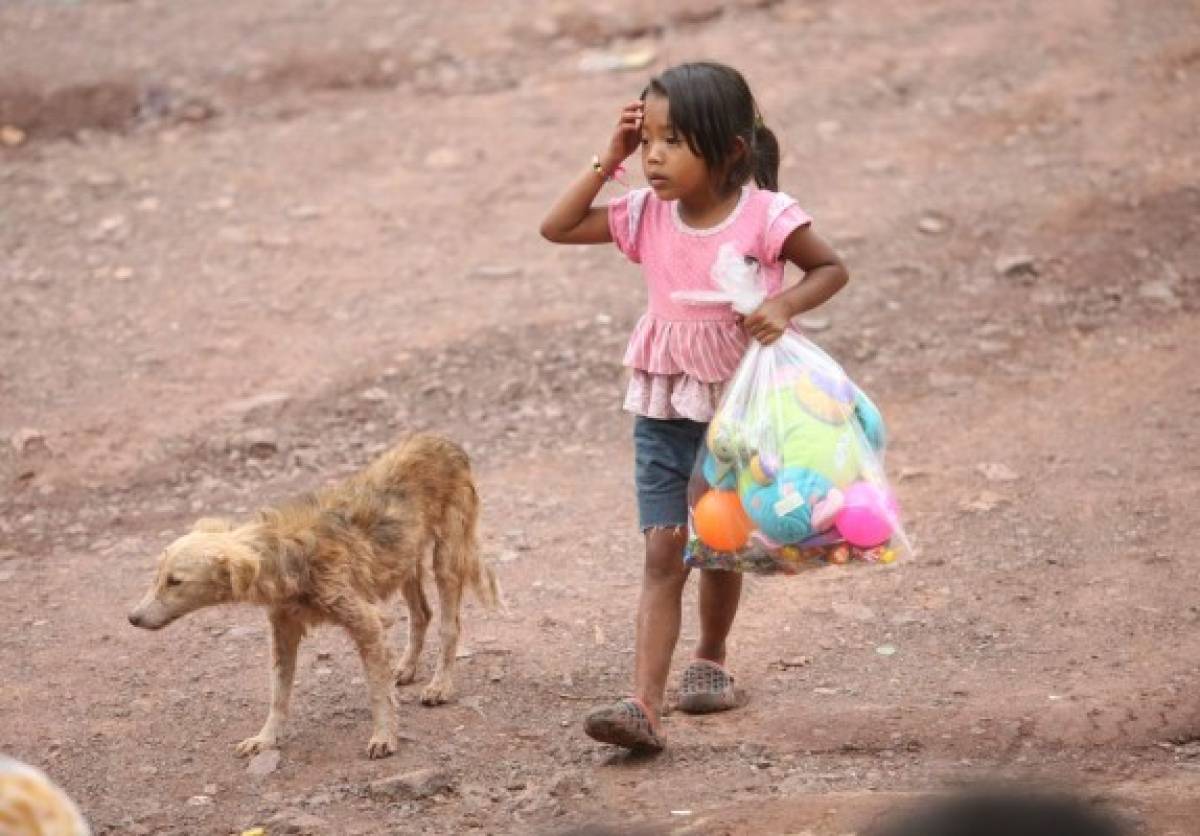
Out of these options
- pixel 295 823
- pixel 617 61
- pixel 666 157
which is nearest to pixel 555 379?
pixel 666 157

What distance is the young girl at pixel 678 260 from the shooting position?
15.5ft

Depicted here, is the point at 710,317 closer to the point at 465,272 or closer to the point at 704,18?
the point at 465,272

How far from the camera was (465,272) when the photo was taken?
9.59 m

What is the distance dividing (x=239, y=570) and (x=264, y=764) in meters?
0.71

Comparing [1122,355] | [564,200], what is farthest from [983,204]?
[564,200]

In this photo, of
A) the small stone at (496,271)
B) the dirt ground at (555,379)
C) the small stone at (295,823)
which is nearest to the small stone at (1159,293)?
the dirt ground at (555,379)

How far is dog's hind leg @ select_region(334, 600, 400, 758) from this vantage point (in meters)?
5.23

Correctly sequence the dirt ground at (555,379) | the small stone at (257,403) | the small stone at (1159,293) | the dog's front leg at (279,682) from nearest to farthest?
the dirt ground at (555,379) → the dog's front leg at (279,682) → the small stone at (257,403) → the small stone at (1159,293)

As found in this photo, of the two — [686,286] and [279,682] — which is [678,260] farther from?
[279,682]

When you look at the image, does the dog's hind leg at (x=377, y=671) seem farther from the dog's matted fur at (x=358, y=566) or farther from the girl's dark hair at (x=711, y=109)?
the girl's dark hair at (x=711, y=109)

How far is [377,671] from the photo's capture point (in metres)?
5.29

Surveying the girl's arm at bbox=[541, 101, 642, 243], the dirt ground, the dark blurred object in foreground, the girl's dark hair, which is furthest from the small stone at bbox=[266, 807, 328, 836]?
the dark blurred object in foreground

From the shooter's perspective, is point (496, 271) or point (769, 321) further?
point (496, 271)

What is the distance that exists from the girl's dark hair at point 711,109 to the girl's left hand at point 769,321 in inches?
16.5
